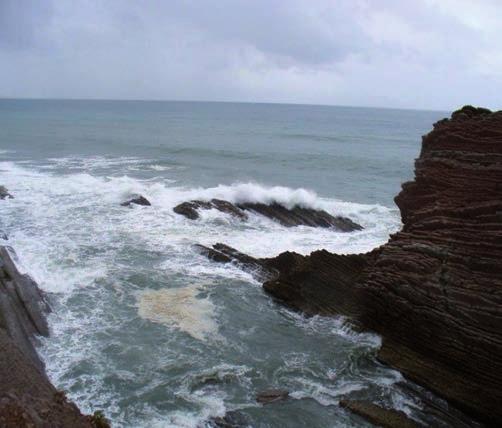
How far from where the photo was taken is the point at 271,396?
13.6m

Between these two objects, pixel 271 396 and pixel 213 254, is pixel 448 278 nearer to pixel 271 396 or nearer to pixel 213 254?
pixel 271 396

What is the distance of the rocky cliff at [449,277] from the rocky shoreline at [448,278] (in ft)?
0.09

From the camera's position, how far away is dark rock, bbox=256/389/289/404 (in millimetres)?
13508

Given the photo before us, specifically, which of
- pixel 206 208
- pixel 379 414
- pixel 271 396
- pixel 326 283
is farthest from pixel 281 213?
pixel 379 414

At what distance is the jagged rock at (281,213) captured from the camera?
99.2 feet

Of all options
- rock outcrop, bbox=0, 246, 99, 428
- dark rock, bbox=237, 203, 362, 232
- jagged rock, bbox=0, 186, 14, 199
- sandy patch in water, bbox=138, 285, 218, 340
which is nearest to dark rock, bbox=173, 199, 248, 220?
dark rock, bbox=237, 203, 362, 232

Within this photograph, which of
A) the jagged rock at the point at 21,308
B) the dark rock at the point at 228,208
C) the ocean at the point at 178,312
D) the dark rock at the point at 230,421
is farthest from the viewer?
the dark rock at the point at 228,208

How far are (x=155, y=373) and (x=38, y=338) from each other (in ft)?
12.5

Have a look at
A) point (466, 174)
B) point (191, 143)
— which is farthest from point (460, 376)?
point (191, 143)

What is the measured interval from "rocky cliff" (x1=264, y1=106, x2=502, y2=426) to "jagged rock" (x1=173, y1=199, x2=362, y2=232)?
40.5 ft

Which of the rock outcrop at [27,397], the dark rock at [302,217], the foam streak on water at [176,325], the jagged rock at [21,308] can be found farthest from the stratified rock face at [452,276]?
the dark rock at [302,217]

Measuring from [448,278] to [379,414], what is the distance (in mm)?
3956

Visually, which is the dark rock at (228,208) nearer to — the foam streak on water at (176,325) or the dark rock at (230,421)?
the foam streak on water at (176,325)

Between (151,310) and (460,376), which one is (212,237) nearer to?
(151,310)
